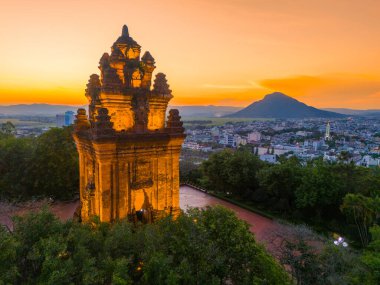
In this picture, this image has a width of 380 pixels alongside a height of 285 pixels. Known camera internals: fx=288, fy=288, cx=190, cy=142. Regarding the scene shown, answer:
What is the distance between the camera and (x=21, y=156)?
1091 inches

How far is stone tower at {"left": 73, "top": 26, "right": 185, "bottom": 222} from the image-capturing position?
29.2 ft

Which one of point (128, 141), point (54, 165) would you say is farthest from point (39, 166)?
point (128, 141)

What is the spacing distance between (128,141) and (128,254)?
132 inches

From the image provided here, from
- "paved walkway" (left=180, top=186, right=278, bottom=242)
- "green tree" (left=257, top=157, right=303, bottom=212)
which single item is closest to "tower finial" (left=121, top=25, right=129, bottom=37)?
"paved walkway" (left=180, top=186, right=278, bottom=242)

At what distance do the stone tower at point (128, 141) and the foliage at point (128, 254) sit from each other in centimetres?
107

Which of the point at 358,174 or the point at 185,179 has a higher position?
the point at 358,174

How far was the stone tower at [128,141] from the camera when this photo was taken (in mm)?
8898

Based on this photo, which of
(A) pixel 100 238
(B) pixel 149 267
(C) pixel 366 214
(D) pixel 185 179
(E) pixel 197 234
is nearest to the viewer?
(B) pixel 149 267

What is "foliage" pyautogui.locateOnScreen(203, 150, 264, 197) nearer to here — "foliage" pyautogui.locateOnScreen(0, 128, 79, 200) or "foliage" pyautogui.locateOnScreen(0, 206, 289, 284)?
"foliage" pyautogui.locateOnScreen(0, 128, 79, 200)

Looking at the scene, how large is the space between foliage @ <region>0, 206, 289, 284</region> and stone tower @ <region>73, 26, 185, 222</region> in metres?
1.07

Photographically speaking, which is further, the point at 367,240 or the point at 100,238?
the point at 367,240

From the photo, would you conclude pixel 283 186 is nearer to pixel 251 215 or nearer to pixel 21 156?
pixel 251 215

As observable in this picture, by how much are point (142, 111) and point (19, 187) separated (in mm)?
22979

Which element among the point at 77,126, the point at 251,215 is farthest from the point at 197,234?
the point at 251,215
